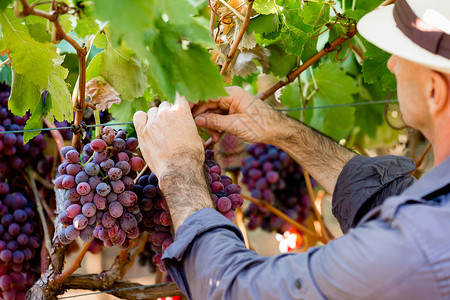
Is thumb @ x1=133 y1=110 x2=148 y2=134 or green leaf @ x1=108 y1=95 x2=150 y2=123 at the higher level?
thumb @ x1=133 y1=110 x2=148 y2=134

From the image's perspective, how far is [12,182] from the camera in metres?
1.34

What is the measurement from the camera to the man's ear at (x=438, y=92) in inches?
28.6

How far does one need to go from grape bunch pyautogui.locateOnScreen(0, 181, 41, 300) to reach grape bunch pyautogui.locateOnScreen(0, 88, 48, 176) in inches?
2.2

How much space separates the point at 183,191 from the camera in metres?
0.85

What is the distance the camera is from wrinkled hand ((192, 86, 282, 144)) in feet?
3.31

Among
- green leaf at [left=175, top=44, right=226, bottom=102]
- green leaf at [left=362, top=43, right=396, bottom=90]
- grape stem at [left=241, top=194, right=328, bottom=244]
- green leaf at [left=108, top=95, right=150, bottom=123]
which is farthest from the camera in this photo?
grape stem at [left=241, top=194, right=328, bottom=244]

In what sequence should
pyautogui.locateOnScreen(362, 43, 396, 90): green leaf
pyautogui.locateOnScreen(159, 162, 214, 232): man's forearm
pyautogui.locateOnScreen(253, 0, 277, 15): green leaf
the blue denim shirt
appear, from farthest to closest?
pyautogui.locateOnScreen(362, 43, 396, 90): green leaf, pyautogui.locateOnScreen(253, 0, 277, 15): green leaf, pyautogui.locateOnScreen(159, 162, 214, 232): man's forearm, the blue denim shirt

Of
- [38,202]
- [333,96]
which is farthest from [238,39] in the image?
[38,202]

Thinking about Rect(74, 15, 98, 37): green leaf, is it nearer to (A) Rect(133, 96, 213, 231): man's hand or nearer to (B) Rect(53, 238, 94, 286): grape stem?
(A) Rect(133, 96, 213, 231): man's hand

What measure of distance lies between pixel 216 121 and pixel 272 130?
15cm

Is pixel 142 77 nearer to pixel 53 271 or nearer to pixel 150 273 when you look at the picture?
pixel 53 271

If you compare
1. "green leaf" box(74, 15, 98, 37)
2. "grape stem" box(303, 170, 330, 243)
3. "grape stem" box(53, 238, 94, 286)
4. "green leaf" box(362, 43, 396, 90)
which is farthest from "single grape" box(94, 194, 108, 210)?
"grape stem" box(303, 170, 330, 243)

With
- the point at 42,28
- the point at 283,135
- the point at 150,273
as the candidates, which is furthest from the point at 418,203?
the point at 150,273

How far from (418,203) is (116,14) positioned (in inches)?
17.3
